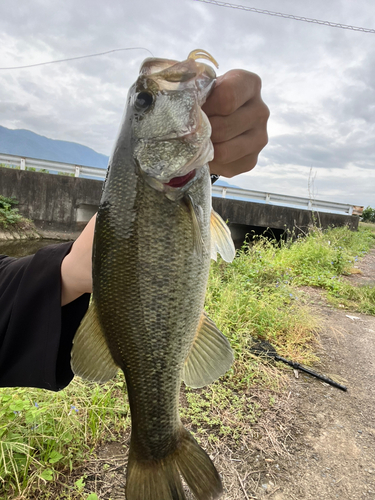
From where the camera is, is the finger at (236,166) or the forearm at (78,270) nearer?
the forearm at (78,270)

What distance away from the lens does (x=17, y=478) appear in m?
2.00

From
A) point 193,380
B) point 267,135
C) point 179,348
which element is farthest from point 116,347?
point 267,135

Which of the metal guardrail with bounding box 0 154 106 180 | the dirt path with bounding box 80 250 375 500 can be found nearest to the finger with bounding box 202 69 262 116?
the dirt path with bounding box 80 250 375 500

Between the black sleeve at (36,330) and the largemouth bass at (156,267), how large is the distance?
0.94 feet

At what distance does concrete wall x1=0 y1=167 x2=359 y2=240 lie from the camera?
1428cm

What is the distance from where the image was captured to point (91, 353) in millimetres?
1384

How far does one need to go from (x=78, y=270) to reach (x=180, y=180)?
2.17 ft

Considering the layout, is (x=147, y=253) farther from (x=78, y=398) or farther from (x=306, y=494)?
(x=306, y=494)

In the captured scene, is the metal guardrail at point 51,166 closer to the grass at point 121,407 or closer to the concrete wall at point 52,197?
the concrete wall at point 52,197

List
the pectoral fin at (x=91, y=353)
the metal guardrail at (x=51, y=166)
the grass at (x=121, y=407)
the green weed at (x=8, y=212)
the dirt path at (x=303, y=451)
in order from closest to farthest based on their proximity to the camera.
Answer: the pectoral fin at (x=91, y=353) < the grass at (x=121, y=407) < the dirt path at (x=303, y=451) < the green weed at (x=8, y=212) < the metal guardrail at (x=51, y=166)

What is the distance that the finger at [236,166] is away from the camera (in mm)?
1741

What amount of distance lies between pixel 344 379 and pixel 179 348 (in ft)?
10.8

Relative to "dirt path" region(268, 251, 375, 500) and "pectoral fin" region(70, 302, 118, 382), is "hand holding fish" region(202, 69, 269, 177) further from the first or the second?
"dirt path" region(268, 251, 375, 500)

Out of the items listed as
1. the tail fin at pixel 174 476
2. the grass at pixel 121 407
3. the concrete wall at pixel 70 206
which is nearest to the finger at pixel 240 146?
the tail fin at pixel 174 476
